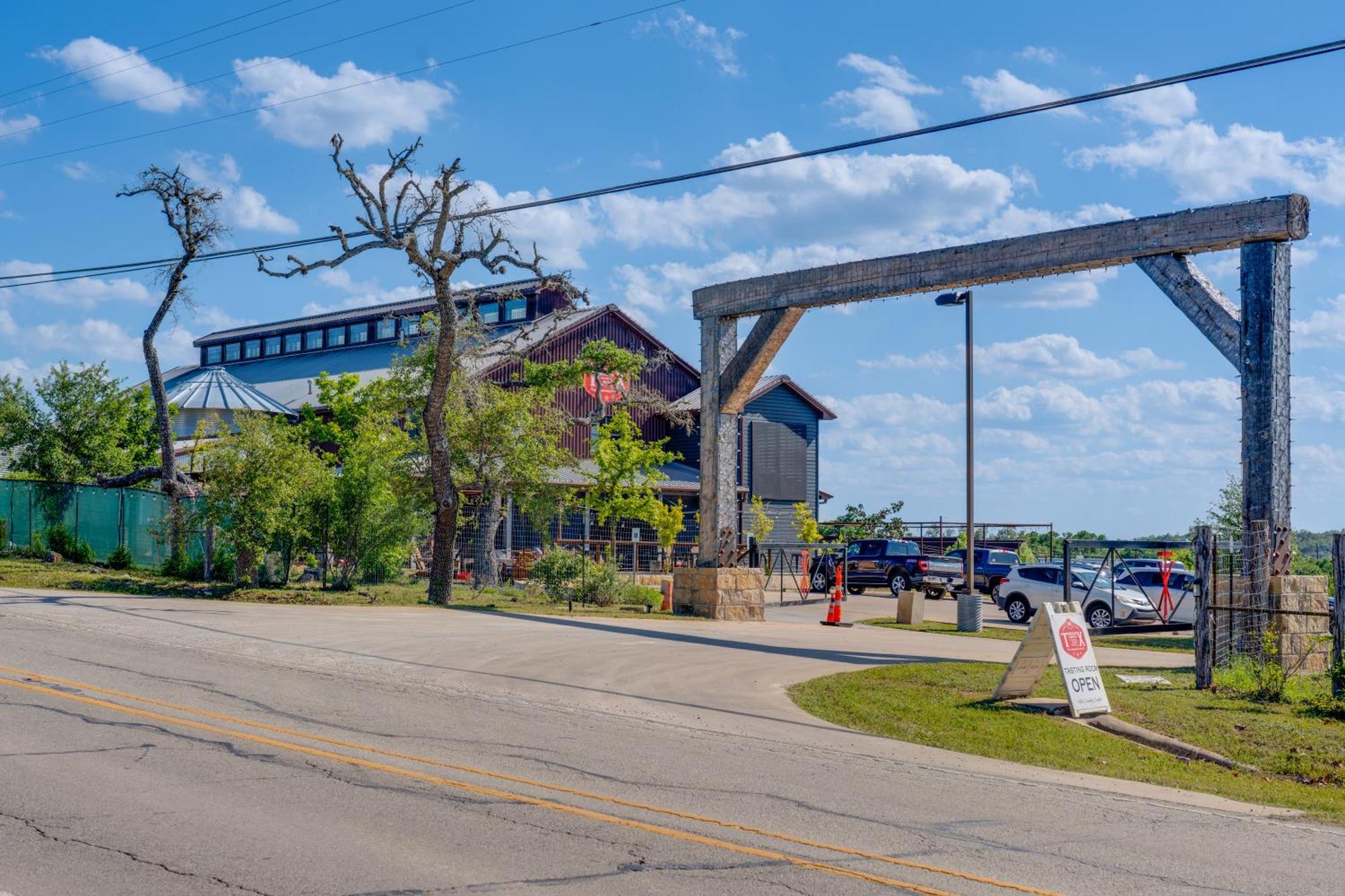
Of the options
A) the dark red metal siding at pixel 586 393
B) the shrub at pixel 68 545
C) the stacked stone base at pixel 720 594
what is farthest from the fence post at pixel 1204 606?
the dark red metal siding at pixel 586 393

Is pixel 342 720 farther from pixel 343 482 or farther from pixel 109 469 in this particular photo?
pixel 109 469

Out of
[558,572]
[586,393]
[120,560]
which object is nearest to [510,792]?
[558,572]

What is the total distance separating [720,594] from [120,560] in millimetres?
16291

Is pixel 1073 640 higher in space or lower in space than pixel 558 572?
higher

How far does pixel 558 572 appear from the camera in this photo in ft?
98.6

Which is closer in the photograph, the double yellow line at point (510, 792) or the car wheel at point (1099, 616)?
the double yellow line at point (510, 792)

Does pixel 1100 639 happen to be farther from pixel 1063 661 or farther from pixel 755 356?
pixel 1063 661

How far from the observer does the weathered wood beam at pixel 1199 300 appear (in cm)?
1839

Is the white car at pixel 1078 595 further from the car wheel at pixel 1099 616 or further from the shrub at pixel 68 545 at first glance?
the shrub at pixel 68 545

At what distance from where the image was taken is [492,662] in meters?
16.4

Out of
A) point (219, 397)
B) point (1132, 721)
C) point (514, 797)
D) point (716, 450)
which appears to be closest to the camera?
point (514, 797)

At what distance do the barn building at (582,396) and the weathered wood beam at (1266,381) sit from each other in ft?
76.0

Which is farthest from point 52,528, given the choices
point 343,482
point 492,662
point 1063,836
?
point 1063,836

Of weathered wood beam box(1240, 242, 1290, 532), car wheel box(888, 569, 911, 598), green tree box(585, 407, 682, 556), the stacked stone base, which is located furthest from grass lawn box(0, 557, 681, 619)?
car wheel box(888, 569, 911, 598)
